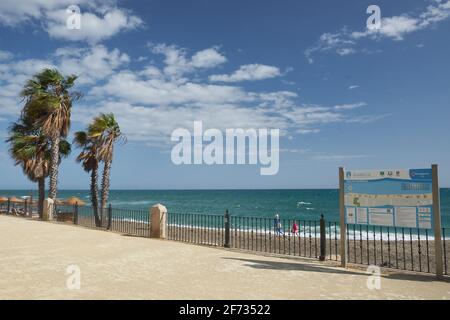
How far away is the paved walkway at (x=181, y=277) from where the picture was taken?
6.75 m

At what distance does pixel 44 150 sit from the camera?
27.0 m

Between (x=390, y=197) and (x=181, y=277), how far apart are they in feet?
17.5

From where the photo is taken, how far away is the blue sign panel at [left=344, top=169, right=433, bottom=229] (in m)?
8.39

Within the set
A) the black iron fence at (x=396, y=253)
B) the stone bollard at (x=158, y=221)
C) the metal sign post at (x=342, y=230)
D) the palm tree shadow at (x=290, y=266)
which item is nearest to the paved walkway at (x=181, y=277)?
the palm tree shadow at (x=290, y=266)

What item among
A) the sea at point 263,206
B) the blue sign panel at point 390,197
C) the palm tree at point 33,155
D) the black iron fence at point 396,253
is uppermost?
the palm tree at point 33,155

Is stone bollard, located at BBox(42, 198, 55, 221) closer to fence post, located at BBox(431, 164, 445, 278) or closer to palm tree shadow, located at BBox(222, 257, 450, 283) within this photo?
palm tree shadow, located at BBox(222, 257, 450, 283)

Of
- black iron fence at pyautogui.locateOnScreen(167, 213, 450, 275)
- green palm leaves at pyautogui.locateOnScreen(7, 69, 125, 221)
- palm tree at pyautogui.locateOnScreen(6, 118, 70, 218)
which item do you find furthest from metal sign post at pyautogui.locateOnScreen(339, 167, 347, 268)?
palm tree at pyautogui.locateOnScreen(6, 118, 70, 218)

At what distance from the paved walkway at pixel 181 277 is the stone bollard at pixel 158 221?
244 cm
